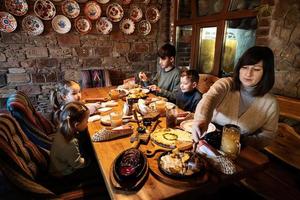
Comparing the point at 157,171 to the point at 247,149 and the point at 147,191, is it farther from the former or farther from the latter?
the point at 247,149

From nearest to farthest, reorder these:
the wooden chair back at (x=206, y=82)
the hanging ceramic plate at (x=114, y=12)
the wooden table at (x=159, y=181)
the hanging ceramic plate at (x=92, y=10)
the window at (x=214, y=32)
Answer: the wooden table at (x=159, y=181)
the window at (x=214, y=32)
the wooden chair back at (x=206, y=82)
the hanging ceramic plate at (x=92, y=10)
the hanging ceramic plate at (x=114, y=12)

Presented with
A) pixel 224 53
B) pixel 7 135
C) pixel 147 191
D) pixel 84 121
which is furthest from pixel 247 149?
pixel 224 53

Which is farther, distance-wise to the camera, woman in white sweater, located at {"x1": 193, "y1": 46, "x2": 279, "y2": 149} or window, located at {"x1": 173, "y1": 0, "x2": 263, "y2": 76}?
window, located at {"x1": 173, "y1": 0, "x2": 263, "y2": 76}

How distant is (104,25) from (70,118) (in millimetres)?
2497

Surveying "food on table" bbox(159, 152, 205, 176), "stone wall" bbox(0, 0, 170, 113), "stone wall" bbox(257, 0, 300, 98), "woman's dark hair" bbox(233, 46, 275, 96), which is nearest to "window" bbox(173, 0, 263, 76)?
"stone wall" bbox(257, 0, 300, 98)

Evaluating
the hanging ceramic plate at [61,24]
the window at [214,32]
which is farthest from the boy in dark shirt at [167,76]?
the hanging ceramic plate at [61,24]

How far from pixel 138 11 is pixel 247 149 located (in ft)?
10.1

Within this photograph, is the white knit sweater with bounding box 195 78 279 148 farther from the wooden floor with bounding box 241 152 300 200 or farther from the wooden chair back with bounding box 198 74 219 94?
the wooden chair back with bounding box 198 74 219 94

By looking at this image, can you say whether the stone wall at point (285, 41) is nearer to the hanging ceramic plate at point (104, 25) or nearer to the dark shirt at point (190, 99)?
the dark shirt at point (190, 99)

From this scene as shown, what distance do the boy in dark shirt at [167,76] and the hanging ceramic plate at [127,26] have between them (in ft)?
4.30

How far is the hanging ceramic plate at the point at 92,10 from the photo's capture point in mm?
3133

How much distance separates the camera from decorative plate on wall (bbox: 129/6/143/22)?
11.2 ft

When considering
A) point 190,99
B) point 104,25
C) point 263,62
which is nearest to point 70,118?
point 190,99

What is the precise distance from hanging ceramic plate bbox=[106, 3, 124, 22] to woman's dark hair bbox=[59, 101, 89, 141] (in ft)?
8.04
